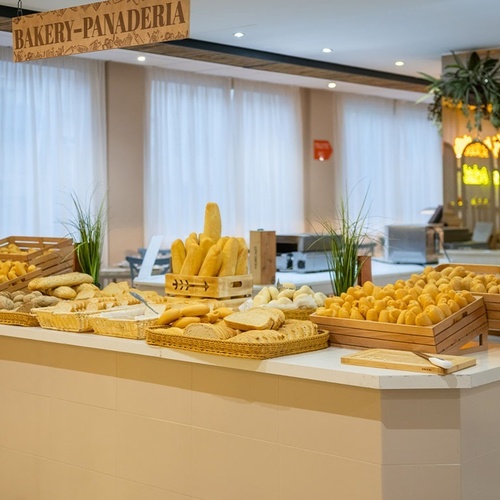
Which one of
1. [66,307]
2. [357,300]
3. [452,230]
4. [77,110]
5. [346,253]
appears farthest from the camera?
[77,110]

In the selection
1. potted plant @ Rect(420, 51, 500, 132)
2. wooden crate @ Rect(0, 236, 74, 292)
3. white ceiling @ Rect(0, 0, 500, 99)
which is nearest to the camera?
wooden crate @ Rect(0, 236, 74, 292)

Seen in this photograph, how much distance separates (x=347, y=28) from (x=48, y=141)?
10.6ft

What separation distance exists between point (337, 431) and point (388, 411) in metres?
0.20

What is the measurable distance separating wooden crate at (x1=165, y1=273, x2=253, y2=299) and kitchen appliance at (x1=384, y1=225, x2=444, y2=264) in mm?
4026

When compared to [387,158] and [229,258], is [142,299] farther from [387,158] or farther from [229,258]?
[387,158]

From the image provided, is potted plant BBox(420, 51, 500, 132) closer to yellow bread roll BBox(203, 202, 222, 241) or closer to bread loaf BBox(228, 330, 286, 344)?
yellow bread roll BBox(203, 202, 222, 241)

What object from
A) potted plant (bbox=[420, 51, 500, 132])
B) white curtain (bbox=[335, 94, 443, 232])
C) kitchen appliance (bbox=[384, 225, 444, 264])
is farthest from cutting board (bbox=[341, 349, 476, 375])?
white curtain (bbox=[335, 94, 443, 232])

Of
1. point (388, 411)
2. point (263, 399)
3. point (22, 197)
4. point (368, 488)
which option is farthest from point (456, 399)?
point (22, 197)

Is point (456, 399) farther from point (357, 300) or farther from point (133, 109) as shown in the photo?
point (133, 109)

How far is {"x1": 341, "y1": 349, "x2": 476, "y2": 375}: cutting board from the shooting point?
2.73 metres

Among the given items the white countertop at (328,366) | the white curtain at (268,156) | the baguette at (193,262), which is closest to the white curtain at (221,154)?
the white curtain at (268,156)

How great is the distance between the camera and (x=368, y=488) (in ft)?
9.04

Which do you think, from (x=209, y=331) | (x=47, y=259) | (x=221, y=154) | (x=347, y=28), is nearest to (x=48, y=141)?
(x=221, y=154)

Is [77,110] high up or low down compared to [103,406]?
up
